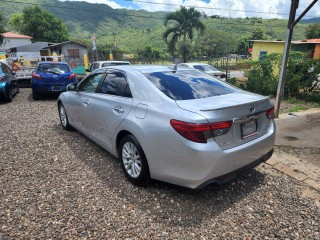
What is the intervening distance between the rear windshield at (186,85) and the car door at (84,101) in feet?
4.10

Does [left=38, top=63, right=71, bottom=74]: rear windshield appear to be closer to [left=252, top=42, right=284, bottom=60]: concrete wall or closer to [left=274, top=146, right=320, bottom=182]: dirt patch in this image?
[left=274, top=146, right=320, bottom=182]: dirt patch

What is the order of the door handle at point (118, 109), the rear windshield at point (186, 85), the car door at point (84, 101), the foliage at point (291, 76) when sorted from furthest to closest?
the foliage at point (291, 76)
the car door at point (84, 101)
the door handle at point (118, 109)
the rear windshield at point (186, 85)

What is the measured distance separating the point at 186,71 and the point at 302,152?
8.34ft

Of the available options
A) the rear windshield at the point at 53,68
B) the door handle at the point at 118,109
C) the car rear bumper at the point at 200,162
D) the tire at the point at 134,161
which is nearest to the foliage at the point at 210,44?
the rear windshield at the point at 53,68

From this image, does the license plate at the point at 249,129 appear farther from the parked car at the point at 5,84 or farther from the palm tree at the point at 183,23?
the palm tree at the point at 183,23

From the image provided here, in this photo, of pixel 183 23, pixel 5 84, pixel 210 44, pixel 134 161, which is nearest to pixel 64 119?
pixel 134 161

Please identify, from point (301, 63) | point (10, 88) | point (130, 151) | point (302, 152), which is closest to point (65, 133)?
point (130, 151)

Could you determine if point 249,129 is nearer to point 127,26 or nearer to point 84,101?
point 84,101

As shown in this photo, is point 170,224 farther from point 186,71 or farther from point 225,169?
point 186,71

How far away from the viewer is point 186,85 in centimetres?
321

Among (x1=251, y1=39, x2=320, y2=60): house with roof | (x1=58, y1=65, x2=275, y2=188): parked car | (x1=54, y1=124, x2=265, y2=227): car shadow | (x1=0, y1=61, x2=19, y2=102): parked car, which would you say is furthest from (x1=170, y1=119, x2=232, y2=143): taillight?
(x1=251, y1=39, x2=320, y2=60): house with roof

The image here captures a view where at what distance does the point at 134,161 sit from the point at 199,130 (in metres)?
1.15

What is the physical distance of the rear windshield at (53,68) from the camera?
939cm

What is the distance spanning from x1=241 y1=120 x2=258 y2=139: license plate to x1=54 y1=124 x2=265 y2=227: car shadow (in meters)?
0.81
